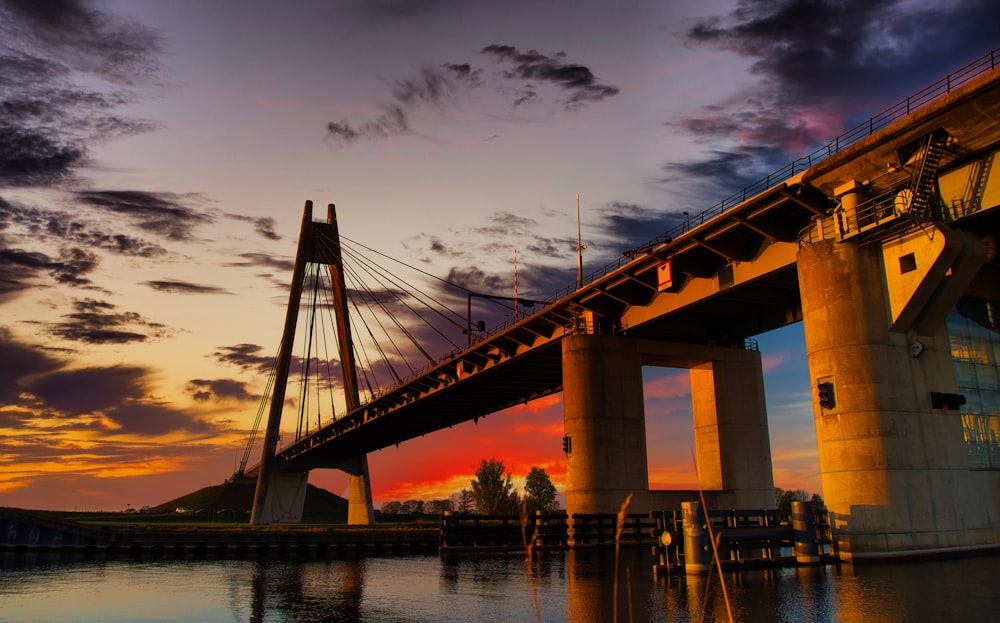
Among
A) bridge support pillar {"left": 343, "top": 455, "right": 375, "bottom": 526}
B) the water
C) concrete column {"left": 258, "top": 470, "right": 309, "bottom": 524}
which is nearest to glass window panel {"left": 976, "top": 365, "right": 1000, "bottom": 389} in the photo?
the water

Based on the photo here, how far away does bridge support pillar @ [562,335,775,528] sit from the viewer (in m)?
44.4

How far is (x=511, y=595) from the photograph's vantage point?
19.6 meters

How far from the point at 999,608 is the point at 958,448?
15.8 meters

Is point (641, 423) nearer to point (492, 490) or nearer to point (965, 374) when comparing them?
point (965, 374)

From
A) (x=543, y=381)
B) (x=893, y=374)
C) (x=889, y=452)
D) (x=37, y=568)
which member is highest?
(x=543, y=381)

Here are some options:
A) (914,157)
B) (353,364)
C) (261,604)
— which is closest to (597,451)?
(914,157)

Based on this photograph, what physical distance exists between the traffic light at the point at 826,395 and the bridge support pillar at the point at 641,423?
1708cm

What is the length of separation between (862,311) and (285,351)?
68.3 metres

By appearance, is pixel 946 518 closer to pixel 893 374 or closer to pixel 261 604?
pixel 893 374

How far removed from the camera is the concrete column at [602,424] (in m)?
44.0

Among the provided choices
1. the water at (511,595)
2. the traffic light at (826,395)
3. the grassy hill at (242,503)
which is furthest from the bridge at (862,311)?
the grassy hill at (242,503)

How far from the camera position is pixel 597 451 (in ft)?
146

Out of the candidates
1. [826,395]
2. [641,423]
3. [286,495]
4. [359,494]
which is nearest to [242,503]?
[286,495]

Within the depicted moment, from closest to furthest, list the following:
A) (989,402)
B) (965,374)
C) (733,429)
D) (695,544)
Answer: (695,544) → (965,374) → (989,402) → (733,429)
